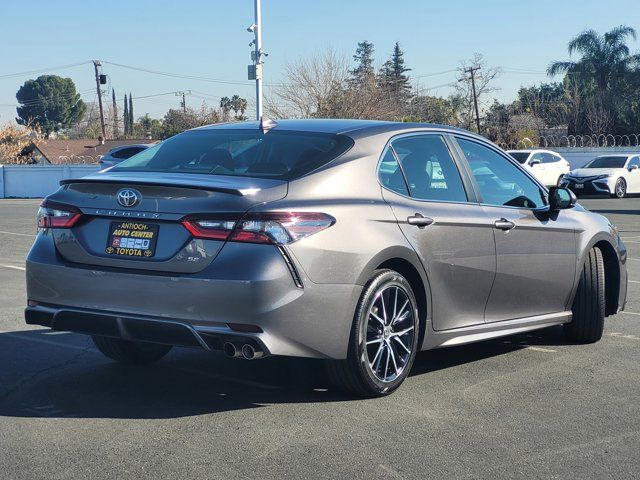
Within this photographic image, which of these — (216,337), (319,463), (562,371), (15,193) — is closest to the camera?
(319,463)

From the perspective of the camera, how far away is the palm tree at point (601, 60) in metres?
65.5

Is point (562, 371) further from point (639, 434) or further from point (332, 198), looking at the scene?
point (332, 198)

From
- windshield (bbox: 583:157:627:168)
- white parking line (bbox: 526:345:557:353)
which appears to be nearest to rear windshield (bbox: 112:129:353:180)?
white parking line (bbox: 526:345:557:353)

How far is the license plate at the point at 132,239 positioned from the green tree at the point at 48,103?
12971 cm

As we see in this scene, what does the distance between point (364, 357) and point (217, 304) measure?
0.93 meters

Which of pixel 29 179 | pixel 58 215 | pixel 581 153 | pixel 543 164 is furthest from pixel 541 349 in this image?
pixel 581 153

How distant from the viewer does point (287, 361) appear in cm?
651

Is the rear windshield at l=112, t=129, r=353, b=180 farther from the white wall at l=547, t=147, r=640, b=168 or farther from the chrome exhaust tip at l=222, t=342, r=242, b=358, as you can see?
the white wall at l=547, t=147, r=640, b=168

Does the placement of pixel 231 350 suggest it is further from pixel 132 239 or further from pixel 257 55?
pixel 257 55

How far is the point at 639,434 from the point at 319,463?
5.61ft

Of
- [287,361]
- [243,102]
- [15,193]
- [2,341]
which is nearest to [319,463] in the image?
[287,361]

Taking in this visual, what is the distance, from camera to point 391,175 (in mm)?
5812

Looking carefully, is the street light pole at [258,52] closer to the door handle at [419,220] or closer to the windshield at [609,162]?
the windshield at [609,162]

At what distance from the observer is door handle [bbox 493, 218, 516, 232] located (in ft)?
20.9
